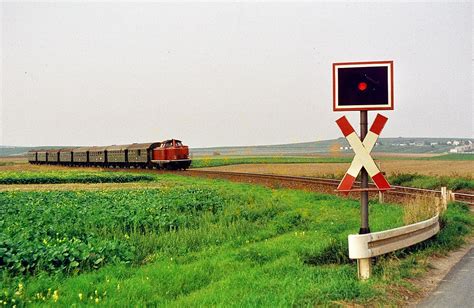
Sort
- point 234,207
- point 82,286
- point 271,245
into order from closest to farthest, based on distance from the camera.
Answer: point 82,286
point 271,245
point 234,207

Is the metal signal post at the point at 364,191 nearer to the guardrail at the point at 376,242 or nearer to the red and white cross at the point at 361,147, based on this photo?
the red and white cross at the point at 361,147

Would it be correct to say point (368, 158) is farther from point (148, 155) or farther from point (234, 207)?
Answer: point (148, 155)

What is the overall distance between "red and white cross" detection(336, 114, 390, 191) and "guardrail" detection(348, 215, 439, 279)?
857 millimetres

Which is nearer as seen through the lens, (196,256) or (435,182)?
(196,256)

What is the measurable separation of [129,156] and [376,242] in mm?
48962

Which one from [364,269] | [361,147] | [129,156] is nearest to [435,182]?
[361,147]

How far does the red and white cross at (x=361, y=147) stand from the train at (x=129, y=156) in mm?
39895

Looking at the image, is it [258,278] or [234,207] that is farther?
[234,207]

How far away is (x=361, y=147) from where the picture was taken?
8.27 m

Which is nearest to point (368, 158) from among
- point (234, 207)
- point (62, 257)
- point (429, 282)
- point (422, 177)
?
point (429, 282)

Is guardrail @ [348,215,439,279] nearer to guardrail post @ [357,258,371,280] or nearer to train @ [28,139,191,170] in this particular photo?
guardrail post @ [357,258,371,280]

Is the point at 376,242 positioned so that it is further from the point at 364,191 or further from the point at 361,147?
the point at 361,147

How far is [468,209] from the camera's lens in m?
17.2

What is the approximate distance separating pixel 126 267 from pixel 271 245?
3135mm
